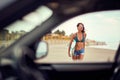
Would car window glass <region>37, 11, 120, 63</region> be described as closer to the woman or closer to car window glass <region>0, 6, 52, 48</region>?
the woman

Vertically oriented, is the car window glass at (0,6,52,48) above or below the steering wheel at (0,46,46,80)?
above

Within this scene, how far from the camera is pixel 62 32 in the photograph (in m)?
2.03

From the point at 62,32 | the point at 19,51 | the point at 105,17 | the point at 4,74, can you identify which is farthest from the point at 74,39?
the point at 4,74

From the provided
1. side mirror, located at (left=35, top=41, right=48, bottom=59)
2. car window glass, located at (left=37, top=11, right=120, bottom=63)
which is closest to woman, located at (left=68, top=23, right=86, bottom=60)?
car window glass, located at (left=37, top=11, right=120, bottom=63)

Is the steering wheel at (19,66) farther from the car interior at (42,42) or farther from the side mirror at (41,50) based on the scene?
the side mirror at (41,50)

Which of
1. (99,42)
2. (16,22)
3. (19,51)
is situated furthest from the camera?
(99,42)

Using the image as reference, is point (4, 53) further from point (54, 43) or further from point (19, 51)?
point (54, 43)

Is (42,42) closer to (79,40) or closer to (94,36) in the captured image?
(79,40)

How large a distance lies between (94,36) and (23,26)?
0.78m

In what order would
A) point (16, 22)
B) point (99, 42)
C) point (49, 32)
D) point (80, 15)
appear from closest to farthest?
1. point (16, 22)
2. point (49, 32)
3. point (80, 15)
4. point (99, 42)

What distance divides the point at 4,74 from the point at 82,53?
82 cm

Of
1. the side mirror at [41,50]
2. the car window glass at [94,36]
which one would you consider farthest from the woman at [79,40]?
the side mirror at [41,50]

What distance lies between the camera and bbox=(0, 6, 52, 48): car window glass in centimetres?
133

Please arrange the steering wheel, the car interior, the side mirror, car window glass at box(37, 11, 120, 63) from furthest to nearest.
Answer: car window glass at box(37, 11, 120, 63) < the side mirror < the steering wheel < the car interior
